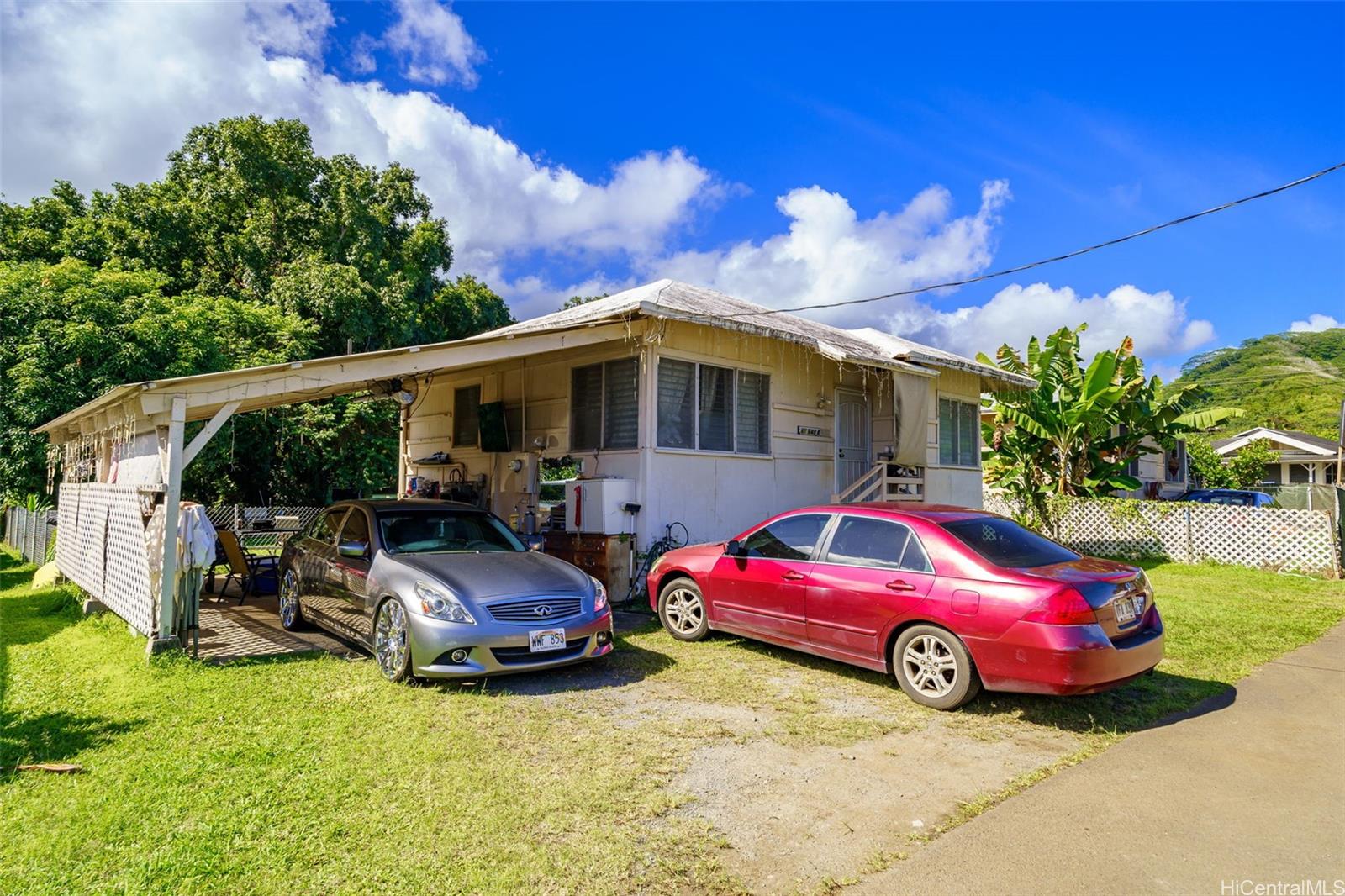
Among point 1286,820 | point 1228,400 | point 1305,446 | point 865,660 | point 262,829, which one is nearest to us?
point 262,829

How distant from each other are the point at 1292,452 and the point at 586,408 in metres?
37.7

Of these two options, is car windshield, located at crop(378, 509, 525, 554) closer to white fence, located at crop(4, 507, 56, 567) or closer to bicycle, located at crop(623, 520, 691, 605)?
bicycle, located at crop(623, 520, 691, 605)

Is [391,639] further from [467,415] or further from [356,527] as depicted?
[467,415]

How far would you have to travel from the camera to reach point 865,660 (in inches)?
241

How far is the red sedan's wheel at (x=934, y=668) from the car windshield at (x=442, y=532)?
3.86 meters

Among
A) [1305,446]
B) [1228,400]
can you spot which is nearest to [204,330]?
[1305,446]

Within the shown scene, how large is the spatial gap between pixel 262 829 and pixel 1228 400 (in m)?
68.6

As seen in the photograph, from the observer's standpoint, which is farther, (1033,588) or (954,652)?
(954,652)

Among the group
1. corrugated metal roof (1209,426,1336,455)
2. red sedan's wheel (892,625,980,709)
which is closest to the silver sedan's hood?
red sedan's wheel (892,625,980,709)

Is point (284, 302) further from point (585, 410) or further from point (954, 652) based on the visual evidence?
point (954, 652)

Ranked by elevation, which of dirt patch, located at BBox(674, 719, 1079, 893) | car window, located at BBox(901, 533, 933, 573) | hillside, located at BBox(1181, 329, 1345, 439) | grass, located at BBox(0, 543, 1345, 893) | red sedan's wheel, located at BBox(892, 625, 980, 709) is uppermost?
hillside, located at BBox(1181, 329, 1345, 439)

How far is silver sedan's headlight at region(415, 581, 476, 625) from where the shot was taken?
234 inches

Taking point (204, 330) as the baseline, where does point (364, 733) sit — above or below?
below

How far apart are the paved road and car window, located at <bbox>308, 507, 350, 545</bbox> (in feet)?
21.4
